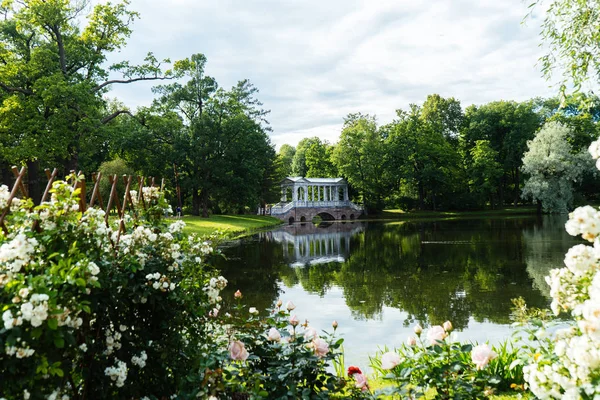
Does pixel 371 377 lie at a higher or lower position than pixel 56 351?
lower

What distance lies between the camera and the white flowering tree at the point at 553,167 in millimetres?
35031

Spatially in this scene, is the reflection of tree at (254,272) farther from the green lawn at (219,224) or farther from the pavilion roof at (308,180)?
the pavilion roof at (308,180)

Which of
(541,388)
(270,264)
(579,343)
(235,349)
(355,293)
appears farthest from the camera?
(270,264)

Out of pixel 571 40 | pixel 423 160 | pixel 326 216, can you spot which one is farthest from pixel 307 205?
pixel 571 40

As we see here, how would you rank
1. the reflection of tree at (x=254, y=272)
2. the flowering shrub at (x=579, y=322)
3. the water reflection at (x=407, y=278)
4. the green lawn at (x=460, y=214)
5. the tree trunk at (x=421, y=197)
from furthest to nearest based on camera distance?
1. the tree trunk at (x=421, y=197)
2. the green lawn at (x=460, y=214)
3. the reflection of tree at (x=254, y=272)
4. the water reflection at (x=407, y=278)
5. the flowering shrub at (x=579, y=322)

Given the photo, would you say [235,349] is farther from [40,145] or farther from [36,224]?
[40,145]

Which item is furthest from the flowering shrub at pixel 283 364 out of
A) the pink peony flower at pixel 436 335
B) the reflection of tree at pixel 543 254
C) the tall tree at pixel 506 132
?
the tall tree at pixel 506 132

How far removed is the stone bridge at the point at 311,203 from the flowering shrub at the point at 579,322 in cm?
4199

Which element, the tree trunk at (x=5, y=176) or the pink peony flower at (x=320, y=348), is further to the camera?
the tree trunk at (x=5, y=176)

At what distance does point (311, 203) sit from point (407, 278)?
119ft

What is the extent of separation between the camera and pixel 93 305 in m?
2.32

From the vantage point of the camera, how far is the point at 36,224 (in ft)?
8.27

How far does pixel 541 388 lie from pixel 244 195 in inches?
→ 1271

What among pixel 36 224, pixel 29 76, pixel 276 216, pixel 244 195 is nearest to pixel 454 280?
pixel 36 224
